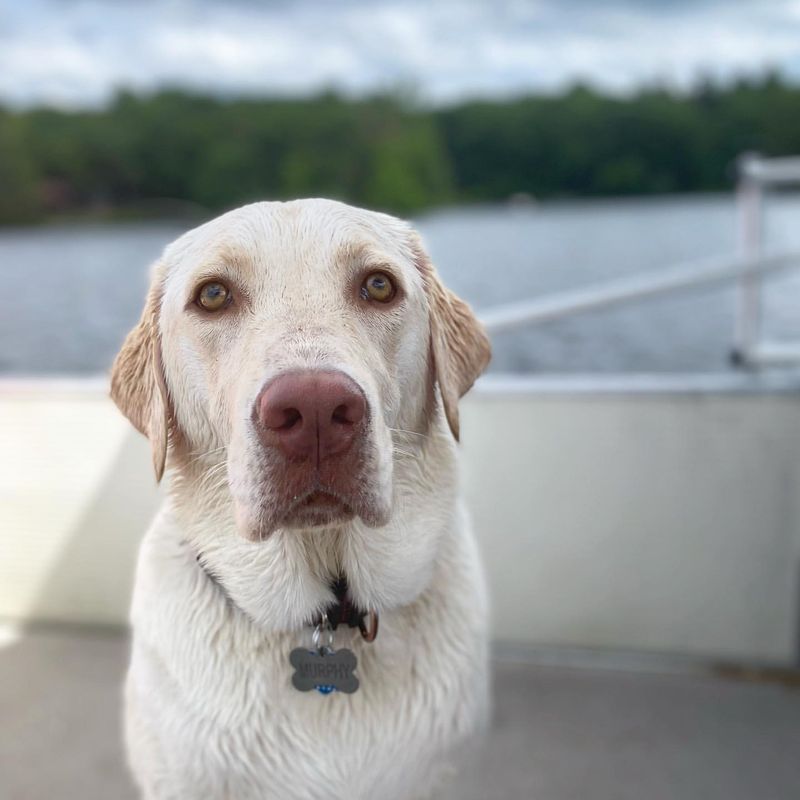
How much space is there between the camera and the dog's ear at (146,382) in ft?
3.88

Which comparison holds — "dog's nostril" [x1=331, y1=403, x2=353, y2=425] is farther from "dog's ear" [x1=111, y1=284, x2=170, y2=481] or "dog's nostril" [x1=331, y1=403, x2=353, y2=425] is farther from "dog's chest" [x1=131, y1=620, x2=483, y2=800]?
"dog's chest" [x1=131, y1=620, x2=483, y2=800]

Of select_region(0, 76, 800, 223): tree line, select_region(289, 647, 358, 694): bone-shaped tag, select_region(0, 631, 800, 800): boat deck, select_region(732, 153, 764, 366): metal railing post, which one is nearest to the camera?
select_region(289, 647, 358, 694): bone-shaped tag

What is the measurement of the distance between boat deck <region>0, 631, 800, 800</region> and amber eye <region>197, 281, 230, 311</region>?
1175 millimetres

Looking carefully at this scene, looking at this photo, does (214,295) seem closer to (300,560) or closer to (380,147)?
(300,560)

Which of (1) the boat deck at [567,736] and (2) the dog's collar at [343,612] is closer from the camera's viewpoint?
(2) the dog's collar at [343,612]

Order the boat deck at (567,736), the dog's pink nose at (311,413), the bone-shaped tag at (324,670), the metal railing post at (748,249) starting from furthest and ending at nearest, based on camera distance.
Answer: the metal railing post at (748,249), the boat deck at (567,736), the bone-shaped tag at (324,670), the dog's pink nose at (311,413)

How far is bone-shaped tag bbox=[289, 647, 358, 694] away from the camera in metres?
1.20

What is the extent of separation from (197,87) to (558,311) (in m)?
1.45

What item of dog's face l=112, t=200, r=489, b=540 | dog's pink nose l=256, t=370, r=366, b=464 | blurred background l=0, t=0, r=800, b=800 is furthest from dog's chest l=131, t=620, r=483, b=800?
blurred background l=0, t=0, r=800, b=800

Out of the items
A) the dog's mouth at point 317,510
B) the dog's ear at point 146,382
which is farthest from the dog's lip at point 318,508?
the dog's ear at point 146,382

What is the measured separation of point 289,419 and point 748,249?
2.45 meters

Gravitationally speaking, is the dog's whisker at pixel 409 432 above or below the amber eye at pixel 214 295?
below

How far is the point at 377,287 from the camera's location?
114 cm

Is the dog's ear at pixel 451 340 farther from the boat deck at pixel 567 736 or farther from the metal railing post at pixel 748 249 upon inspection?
the metal railing post at pixel 748 249
